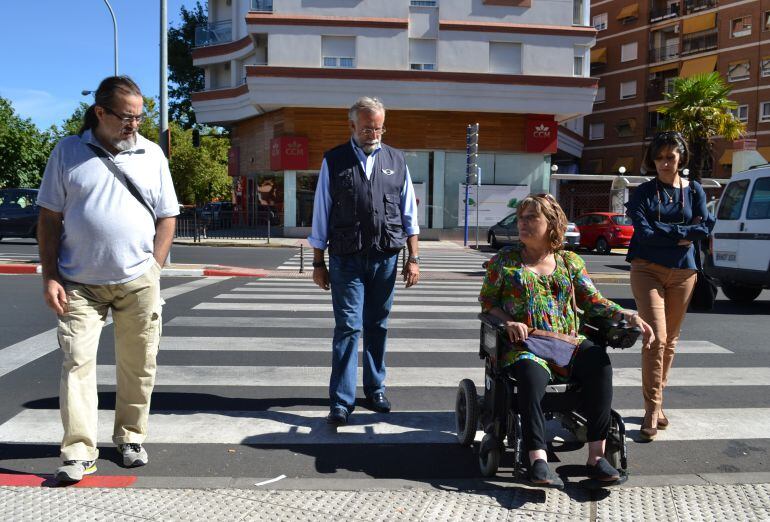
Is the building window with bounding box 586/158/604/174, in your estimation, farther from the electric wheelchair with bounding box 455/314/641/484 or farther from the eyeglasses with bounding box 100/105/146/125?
the eyeglasses with bounding box 100/105/146/125

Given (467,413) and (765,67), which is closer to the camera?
(467,413)

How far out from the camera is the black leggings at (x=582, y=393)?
3.36 metres

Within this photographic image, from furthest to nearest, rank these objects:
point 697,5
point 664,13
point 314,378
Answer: point 664,13 → point 697,5 → point 314,378

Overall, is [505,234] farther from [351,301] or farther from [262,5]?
[351,301]

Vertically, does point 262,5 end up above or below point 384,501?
above

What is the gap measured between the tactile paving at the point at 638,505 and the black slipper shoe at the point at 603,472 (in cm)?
9

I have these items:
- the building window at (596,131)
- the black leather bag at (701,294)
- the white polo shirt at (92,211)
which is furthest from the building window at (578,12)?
the white polo shirt at (92,211)

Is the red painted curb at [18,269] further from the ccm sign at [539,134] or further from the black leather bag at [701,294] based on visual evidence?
the ccm sign at [539,134]

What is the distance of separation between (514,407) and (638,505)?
71cm

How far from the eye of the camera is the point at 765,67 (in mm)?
42531

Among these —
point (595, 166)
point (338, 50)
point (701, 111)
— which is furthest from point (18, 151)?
point (595, 166)

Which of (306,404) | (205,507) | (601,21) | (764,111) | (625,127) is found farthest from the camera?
(601,21)

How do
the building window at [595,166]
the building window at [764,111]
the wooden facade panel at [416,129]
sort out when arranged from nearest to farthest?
1. the wooden facade panel at [416,129]
2. the building window at [764,111]
3. the building window at [595,166]

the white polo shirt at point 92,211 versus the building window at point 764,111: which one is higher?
the building window at point 764,111
